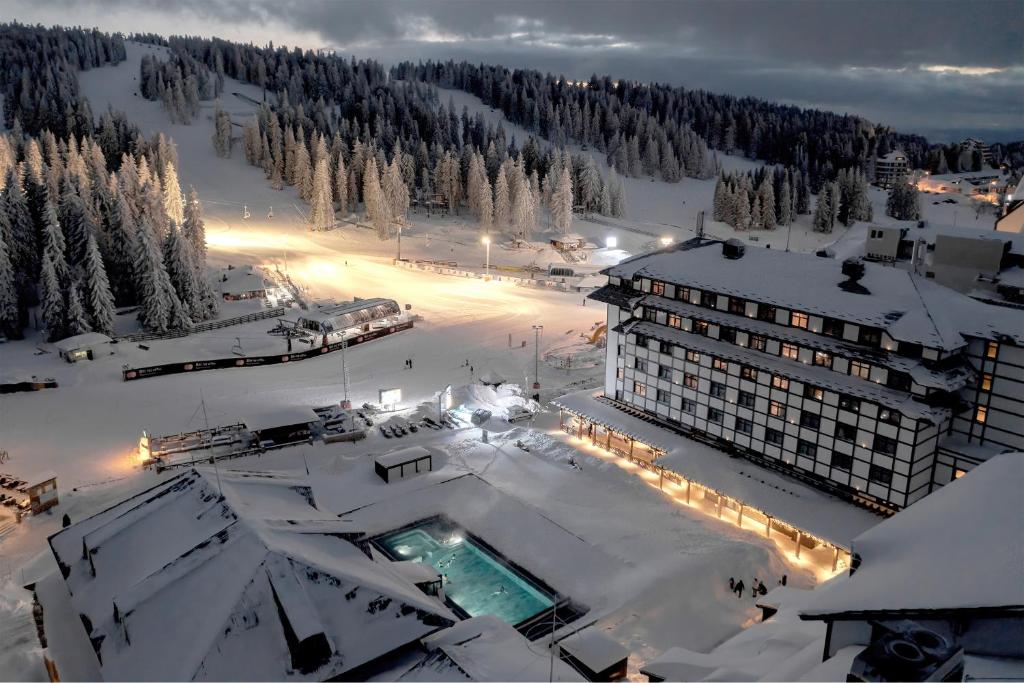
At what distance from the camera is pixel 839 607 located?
53.3ft

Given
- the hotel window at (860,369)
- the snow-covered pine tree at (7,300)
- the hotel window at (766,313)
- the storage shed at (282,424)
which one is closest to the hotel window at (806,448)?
the hotel window at (860,369)

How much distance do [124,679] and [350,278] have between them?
74.6 m

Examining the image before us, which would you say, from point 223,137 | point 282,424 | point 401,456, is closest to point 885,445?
point 401,456

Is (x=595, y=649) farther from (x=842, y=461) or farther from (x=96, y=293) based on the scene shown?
(x=96, y=293)

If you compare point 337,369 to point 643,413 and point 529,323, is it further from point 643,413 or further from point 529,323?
point 643,413

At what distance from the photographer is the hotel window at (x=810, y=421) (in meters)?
37.3

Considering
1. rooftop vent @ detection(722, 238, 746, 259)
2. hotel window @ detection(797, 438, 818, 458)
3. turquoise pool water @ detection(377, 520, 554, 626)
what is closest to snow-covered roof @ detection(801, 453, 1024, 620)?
turquoise pool water @ detection(377, 520, 554, 626)

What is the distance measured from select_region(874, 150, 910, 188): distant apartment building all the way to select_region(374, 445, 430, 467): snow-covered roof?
183183 mm

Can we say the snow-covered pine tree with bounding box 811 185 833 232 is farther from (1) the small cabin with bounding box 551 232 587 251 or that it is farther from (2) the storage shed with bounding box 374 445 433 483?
(2) the storage shed with bounding box 374 445 433 483

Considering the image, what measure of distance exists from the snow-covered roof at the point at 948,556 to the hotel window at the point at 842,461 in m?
15.7

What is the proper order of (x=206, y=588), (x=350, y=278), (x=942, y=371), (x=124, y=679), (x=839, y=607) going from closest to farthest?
(x=839, y=607), (x=124, y=679), (x=206, y=588), (x=942, y=371), (x=350, y=278)

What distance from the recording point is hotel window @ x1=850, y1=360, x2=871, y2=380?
3562 centimetres

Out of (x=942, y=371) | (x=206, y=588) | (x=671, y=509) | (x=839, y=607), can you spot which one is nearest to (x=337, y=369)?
(x=671, y=509)

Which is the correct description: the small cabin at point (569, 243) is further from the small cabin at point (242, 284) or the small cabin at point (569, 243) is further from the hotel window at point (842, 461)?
the hotel window at point (842, 461)
